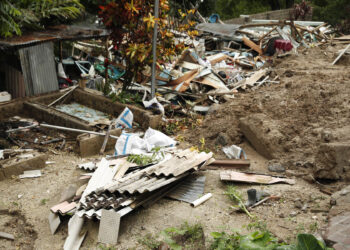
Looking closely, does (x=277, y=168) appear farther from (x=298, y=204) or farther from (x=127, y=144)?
(x=127, y=144)

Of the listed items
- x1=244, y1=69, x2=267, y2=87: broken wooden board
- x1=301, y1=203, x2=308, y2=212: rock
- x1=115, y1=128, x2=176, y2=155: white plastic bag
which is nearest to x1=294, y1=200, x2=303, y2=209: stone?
x1=301, y1=203, x2=308, y2=212: rock

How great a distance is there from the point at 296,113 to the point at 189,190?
320 centimetres

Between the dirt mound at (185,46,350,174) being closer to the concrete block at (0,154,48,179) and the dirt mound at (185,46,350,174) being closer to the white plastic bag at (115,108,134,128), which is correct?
the white plastic bag at (115,108,134,128)

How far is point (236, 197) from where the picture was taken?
5168mm

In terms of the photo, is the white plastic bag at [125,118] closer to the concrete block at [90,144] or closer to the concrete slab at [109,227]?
the concrete block at [90,144]

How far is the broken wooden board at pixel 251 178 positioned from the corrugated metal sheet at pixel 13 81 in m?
5.82

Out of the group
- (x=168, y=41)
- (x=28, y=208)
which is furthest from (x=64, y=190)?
(x=168, y=41)

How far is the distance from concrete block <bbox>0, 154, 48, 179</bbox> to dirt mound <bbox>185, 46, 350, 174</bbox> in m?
3.08

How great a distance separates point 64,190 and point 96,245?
5.27ft

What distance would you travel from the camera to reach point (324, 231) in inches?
147

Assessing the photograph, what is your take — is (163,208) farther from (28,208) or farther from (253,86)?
(253,86)

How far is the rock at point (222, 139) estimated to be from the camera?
291 inches

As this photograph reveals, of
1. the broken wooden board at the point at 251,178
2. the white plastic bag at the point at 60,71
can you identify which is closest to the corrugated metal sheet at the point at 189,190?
the broken wooden board at the point at 251,178

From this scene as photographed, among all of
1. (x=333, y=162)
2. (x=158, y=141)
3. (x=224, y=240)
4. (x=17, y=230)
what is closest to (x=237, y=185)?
(x=333, y=162)
